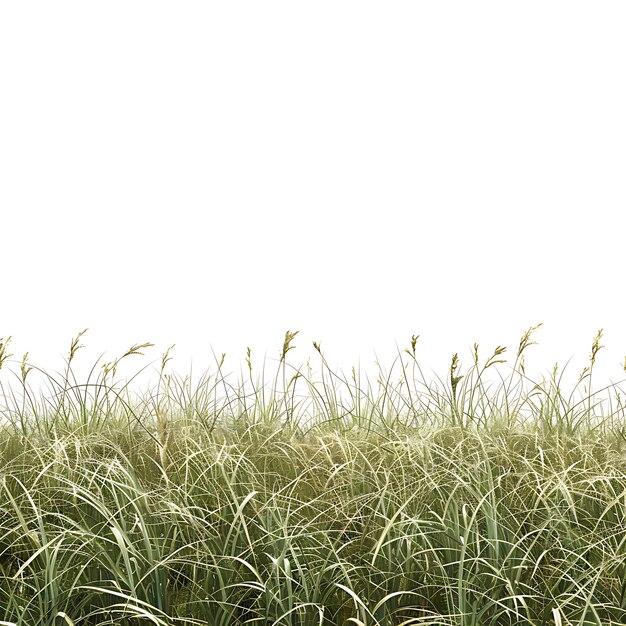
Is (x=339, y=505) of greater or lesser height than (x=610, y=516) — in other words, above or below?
above

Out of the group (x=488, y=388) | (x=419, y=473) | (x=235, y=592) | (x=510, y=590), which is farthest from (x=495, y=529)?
(x=488, y=388)

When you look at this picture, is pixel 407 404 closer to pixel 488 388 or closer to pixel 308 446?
pixel 488 388

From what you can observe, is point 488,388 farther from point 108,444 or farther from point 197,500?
point 108,444

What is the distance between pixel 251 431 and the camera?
15.0 ft

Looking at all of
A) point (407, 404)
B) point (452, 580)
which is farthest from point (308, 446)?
A: point (452, 580)

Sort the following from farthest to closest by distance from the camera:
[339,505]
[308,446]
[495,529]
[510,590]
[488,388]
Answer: [488,388], [308,446], [339,505], [495,529], [510,590]

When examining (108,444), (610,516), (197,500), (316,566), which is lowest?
(610,516)

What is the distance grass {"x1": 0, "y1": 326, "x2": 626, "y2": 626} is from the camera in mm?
3027

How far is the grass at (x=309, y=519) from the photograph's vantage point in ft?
9.93

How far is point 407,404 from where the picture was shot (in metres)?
4.86

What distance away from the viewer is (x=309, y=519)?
3518 mm

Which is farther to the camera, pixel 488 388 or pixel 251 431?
pixel 488 388

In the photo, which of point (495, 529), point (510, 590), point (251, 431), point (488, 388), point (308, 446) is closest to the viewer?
point (510, 590)

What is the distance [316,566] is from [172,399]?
78.5 inches
